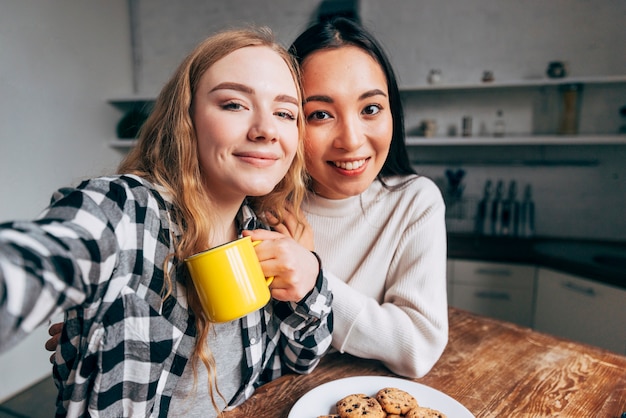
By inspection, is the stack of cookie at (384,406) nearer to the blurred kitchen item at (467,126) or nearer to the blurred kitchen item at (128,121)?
the blurred kitchen item at (467,126)

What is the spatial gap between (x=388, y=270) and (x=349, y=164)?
1.00 ft

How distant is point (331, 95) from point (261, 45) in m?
0.21

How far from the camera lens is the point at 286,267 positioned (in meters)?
0.76

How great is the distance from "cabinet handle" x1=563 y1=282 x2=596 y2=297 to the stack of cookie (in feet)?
5.80

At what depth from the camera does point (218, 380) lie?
2.77 feet

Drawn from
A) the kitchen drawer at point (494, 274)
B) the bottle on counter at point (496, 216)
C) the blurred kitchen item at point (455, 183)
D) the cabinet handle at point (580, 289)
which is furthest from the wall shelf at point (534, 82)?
the cabinet handle at point (580, 289)

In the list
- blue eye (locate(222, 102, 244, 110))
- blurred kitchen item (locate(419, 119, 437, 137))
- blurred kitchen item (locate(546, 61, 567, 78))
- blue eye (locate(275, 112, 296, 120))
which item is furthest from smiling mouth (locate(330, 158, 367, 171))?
blurred kitchen item (locate(546, 61, 567, 78))

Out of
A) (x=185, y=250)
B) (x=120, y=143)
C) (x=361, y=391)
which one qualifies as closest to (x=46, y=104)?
(x=120, y=143)

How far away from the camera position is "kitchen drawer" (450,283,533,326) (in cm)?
251

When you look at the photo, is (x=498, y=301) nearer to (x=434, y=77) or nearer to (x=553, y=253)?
(x=553, y=253)

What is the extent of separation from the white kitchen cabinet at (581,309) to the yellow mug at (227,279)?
6.61ft

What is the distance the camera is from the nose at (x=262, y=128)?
2.41 feet

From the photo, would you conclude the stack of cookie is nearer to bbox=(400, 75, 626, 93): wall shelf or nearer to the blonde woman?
the blonde woman

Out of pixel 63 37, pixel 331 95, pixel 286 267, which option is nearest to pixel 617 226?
pixel 331 95
